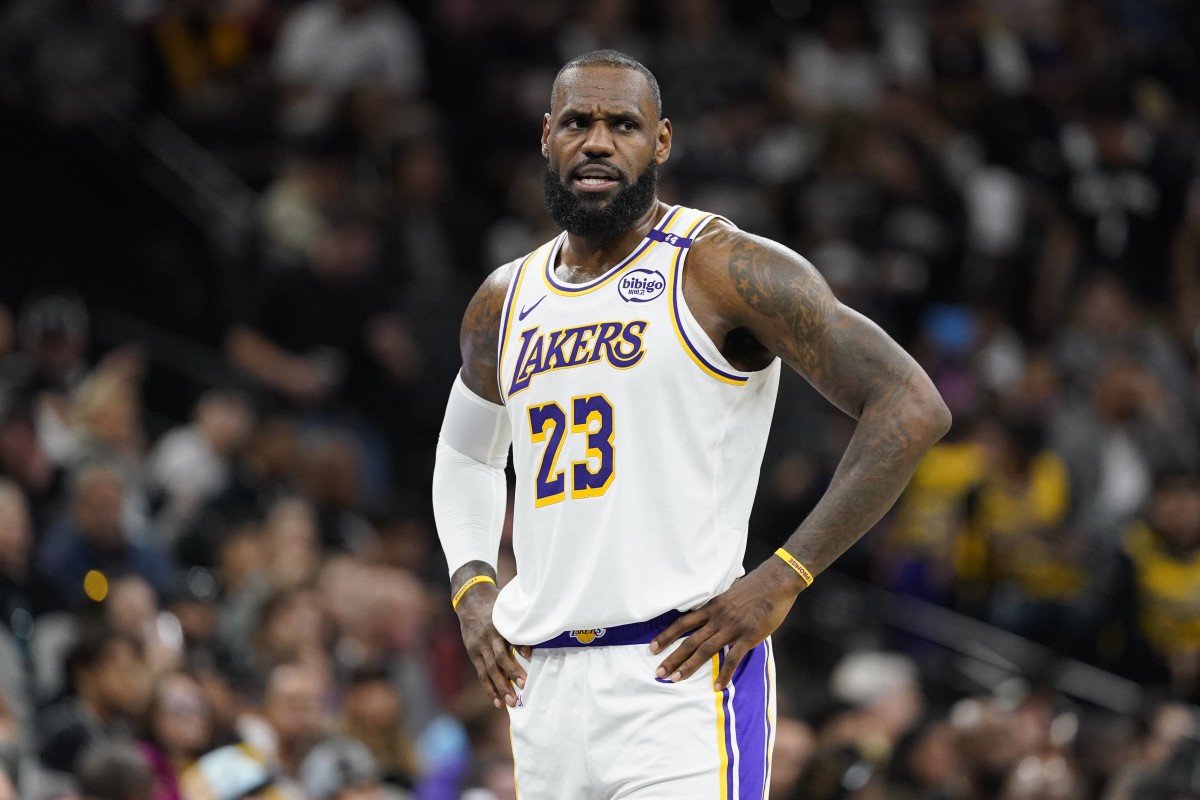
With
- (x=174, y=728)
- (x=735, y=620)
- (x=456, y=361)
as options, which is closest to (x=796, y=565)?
(x=735, y=620)

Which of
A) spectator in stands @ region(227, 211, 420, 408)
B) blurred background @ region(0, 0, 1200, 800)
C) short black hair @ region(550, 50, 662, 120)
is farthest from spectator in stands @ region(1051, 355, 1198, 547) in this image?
short black hair @ region(550, 50, 662, 120)

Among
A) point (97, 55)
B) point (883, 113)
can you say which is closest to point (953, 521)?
point (883, 113)

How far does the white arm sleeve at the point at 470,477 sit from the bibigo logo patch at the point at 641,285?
2.23 feet

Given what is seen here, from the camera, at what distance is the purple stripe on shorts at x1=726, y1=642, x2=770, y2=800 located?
4707mm

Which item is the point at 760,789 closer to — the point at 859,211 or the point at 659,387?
the point at 659,387

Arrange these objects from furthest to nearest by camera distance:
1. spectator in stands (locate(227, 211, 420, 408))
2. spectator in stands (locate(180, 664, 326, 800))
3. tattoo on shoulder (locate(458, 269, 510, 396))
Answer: spectator in stands (locate(227, 211, 420, 408)), spectator in stands (locate(180, 664, 326, 800)), tattoo on shoulder (locate(458, 269, 510, 396))

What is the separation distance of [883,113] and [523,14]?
10.3ft

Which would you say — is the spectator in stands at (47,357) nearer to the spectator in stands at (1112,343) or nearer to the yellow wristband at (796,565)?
the spectator in stands at (1112,343)

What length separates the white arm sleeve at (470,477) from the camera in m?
5.39

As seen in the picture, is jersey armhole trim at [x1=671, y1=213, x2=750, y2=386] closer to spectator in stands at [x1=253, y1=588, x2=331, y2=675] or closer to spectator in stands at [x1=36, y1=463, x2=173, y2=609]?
spectator in stands at [x1=253, y1=588, x2=331, y2=675]

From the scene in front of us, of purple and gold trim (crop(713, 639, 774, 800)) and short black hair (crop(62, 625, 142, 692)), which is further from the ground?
short black hair (crop(62, 625, 142, 692))

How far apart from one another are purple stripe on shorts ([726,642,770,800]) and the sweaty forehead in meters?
1.47

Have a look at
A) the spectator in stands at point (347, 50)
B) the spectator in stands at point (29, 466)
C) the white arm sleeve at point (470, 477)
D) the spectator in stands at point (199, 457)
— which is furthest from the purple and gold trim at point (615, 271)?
the spectator in stands at point (347, 50)

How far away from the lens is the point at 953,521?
12.6 metres
